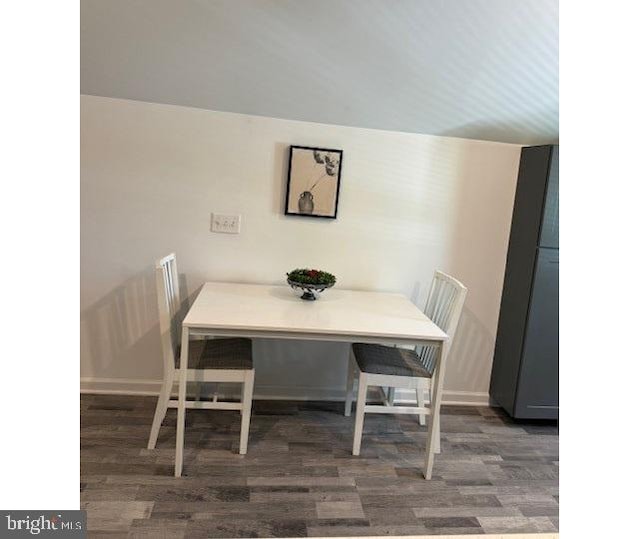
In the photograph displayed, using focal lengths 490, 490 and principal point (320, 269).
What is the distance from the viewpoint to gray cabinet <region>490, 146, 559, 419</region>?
105 inches

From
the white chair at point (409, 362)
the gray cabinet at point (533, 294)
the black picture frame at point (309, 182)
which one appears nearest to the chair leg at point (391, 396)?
the white chair at point (409, 362)

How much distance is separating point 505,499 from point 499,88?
2.01 meters

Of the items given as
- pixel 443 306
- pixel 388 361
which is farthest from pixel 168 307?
pixel 443 306

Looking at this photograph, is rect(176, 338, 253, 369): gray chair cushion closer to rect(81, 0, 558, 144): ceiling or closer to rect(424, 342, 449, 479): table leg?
rect(424, 342, 449, 479): table leg

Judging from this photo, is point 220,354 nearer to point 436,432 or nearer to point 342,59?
point 436,432

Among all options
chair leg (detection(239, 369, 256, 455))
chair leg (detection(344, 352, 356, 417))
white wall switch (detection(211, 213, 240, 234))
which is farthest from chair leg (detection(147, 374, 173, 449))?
chair leg (detection(344, 352, 356, 417))

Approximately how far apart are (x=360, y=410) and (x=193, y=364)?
33.0 inches

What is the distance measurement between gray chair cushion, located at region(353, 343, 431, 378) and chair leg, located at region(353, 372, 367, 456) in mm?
54

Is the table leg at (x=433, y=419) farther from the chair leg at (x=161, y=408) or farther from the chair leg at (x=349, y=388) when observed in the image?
the chair leg at (x=161, y=408)

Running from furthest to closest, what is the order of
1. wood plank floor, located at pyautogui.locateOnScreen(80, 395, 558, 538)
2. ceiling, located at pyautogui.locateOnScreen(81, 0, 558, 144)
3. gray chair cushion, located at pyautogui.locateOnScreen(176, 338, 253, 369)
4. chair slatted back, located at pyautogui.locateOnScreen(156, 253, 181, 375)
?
gray chair cushion, located at pyautogui.locateOnScreen(176, 338, 253, 369) → chair slatted back, located at pyautogui.locateOnScreen(156, 253, 181, 375) → ceiling, located at pyautogui.locateOnScreen(81, 0, 558, 144) → wood plank floor, located at pyautogui.locateOnScreen(80, 395, 558, 538)

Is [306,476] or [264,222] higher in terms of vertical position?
[264,222]

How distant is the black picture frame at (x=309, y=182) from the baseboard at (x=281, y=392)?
1071mm

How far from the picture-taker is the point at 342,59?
7.70 ft

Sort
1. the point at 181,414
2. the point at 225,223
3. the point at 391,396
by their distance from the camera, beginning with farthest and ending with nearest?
the point at 391,396
the point at 225,223
the point at 181,414
